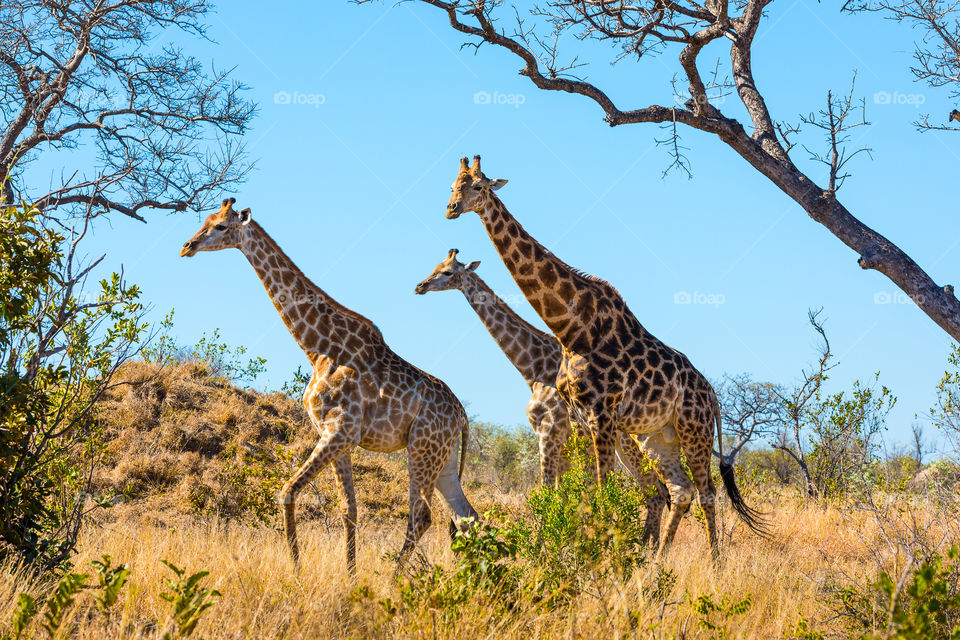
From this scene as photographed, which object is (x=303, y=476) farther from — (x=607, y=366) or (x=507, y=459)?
(x=507, y=459)

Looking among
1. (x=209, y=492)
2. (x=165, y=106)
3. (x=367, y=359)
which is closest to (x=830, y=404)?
(x=367, y=359)

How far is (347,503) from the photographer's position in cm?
857

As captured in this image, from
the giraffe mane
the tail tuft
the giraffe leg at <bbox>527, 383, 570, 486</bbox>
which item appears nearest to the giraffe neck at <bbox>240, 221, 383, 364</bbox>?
the giraffe mane

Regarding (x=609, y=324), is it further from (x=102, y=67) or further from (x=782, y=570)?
(x=102, y=67)

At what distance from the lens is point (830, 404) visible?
14.6m

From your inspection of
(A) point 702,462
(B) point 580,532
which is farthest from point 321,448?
(A) point 702,462

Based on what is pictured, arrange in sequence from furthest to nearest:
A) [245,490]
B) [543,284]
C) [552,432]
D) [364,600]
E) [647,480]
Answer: [245,490]
[552,432]
[647,480]
[543,284]
[364,600]

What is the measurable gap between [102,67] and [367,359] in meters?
10.5

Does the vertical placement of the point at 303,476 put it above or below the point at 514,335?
below

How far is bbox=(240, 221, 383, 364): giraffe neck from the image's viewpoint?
29.3 feet

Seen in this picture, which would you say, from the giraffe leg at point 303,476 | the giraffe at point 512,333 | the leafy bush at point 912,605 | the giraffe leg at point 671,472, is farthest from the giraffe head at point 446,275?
the leafy bush at point 912,605

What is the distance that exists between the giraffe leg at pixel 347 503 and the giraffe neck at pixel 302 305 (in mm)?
1018

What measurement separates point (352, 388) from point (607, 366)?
245cm

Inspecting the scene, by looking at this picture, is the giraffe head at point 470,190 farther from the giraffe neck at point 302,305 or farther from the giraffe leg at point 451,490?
the giraffe leg at point 451,490
